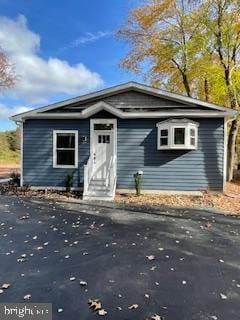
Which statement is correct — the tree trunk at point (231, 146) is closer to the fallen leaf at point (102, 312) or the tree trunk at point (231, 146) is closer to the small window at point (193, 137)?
the small window at point (193, 137)

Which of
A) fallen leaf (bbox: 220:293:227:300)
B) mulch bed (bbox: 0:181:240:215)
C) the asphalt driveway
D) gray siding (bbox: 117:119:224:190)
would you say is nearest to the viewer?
the asphalt driveway

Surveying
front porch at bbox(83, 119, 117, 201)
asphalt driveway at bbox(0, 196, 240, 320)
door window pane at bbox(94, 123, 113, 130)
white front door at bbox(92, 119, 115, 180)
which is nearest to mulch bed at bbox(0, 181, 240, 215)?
front porch at bbox(83, 119, 117, 201)

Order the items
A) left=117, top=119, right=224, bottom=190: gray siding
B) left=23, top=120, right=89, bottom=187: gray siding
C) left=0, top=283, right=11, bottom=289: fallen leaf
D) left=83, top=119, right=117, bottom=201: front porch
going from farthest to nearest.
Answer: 1. left=23, top=120, right=89, bottom=187: gray siding
2. left=83, top=119, right=117, bottom=201: front porch
3. left=117, top=119, right=224, bottom=190: gray siding
4. left=0, top=283, right=11, bottom=289: fallen leaf

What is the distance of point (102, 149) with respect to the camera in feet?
42.2

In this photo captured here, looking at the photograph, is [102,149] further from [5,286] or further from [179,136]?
[5,286]

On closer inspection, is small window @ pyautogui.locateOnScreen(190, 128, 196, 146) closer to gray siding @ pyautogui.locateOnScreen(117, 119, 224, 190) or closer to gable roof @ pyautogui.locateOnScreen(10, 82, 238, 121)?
gray siding @ pyautogui.locateOnScreen(117, 119, 224, 190)

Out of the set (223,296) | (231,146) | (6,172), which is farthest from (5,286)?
(6,172)

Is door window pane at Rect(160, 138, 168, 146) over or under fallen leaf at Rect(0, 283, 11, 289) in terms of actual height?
over

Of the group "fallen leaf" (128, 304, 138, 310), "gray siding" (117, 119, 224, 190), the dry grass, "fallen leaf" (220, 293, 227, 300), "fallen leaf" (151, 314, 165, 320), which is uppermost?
"gray siding" (117, 119, 224, 190)

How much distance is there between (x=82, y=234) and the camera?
6738 mm

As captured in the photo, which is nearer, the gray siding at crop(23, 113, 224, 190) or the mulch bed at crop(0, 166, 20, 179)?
the gray siding at crop(23, 113, 224, 190)

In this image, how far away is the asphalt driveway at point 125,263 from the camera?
12.2 ft

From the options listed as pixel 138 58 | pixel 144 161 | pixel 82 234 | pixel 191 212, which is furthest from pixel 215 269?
pixel 138 58

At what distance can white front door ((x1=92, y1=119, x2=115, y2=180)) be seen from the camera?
12.8 meters
